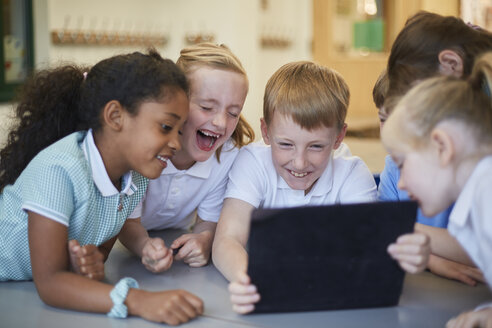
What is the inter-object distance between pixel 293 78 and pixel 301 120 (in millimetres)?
133

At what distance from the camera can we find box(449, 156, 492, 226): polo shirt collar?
3.03 ft

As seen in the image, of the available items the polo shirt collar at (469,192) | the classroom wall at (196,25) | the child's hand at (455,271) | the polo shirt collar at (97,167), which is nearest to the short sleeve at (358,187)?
the child's hand at (455,271)

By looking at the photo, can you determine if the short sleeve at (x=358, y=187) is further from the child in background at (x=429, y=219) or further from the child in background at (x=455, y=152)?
the child in background at (x=455, y=152)

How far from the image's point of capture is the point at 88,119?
1217 millimetres

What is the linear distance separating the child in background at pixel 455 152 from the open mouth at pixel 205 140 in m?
0.66

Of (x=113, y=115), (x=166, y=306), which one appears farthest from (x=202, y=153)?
(x=166, y=306)

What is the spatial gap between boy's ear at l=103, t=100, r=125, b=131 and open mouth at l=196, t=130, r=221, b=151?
40cm

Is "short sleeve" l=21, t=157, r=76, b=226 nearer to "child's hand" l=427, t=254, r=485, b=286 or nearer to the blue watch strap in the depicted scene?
the blue watch strap

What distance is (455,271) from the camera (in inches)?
47.0

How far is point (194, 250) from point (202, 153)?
33cm

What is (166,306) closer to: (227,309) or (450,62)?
(227,309)

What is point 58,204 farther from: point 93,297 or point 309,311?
point 309,311

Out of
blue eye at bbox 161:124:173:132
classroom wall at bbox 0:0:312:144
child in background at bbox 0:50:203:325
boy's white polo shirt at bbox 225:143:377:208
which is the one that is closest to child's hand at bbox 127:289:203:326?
child in background at bbox 0:50:203:325

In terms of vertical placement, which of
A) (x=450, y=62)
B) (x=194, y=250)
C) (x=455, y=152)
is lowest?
(x=194, y=250)
